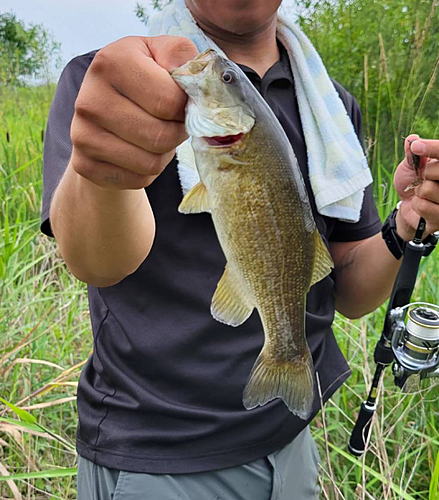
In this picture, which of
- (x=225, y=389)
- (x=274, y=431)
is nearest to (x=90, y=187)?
(x=225, y=389)

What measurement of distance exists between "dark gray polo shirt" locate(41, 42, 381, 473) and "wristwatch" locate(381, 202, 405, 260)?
0.42 meters

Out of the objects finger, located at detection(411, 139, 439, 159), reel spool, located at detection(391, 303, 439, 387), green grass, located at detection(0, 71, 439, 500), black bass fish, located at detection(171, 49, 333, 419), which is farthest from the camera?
green grass, located at detection(0, 71, 439, 500)

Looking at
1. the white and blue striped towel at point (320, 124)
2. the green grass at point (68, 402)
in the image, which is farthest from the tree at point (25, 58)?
the white and blue striped towel at point (320, 124)

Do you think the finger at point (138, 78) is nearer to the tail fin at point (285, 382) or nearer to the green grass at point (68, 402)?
the tail fin at point (285, 382)

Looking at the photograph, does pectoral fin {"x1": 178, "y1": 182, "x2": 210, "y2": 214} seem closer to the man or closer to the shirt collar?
the man

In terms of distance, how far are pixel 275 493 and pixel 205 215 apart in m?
0.66

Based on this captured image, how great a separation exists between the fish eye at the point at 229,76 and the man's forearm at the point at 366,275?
73 centimetres

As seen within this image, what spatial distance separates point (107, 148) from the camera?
0.65 m

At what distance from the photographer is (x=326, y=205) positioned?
1.19m

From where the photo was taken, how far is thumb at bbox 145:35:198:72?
66 centimetres

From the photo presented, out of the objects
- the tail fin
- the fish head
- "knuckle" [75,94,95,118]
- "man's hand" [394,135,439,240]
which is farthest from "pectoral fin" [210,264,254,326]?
"man's hand" [394,135,439,240]

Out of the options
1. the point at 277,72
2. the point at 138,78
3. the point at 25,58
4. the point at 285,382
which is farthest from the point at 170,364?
the point at 25,58

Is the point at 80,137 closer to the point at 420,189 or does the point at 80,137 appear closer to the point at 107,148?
the point at 107,148

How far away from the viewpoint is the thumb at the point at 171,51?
664mm
